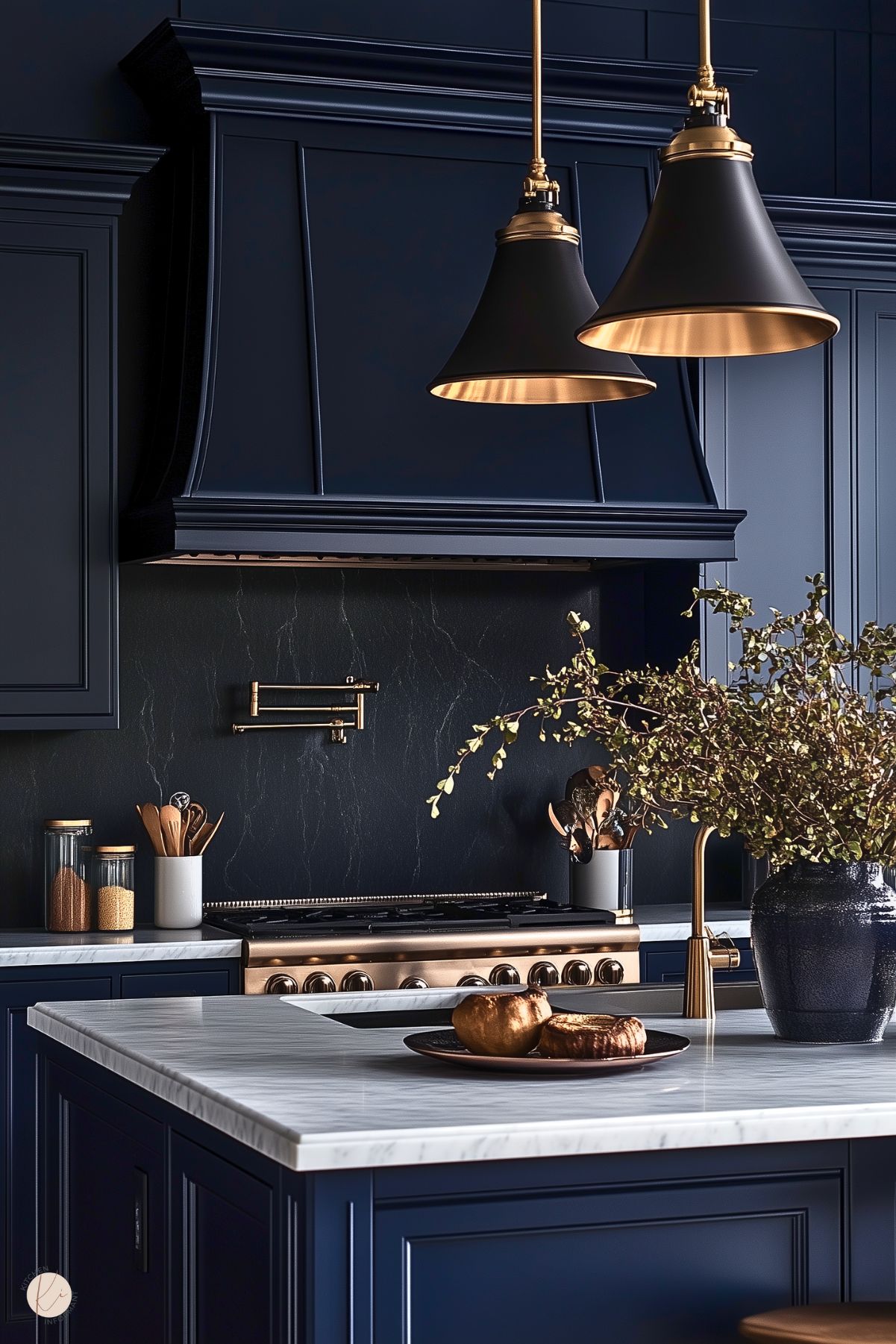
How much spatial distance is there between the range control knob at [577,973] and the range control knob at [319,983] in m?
0.59

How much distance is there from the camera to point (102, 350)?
14.8 feet

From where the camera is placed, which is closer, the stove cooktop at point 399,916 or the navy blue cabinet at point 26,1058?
the navy blue cabinet at point 26,1058

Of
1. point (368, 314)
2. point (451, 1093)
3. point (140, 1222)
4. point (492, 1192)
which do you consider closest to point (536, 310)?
point (451, 1093)

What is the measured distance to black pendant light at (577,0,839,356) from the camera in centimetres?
213

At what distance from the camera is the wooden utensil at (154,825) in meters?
4.65

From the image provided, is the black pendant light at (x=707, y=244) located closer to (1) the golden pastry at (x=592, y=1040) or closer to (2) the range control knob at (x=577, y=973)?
(1) the golden pastry at (x=592, y=1040)

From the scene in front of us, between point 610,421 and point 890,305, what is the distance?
0.96 metres

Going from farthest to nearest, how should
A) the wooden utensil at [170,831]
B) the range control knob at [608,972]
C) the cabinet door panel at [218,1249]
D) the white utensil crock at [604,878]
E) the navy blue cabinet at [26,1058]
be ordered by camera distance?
1. the white utensil crock at [604,878]
2. the wooden utensil at [170,831]
3. the range control knob at [608,972]
4. the navy blue cabinet at [26,1058]
5. the cabinet door panel at [218,1249]

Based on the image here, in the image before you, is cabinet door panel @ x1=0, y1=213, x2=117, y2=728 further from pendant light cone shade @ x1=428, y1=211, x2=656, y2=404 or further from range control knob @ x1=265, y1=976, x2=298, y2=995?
pendant light cone shade @ x1=428, y1=211, x2=656, y2=404

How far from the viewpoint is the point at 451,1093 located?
216 cm

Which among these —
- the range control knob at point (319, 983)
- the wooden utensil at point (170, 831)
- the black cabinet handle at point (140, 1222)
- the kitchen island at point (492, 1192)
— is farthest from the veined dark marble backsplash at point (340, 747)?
the kitchen island at point (492, 1192)

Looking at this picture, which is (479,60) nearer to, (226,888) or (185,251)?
(185,251)

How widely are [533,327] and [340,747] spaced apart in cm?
254

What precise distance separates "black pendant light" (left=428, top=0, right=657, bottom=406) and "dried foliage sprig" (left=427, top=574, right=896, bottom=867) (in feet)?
1.22
